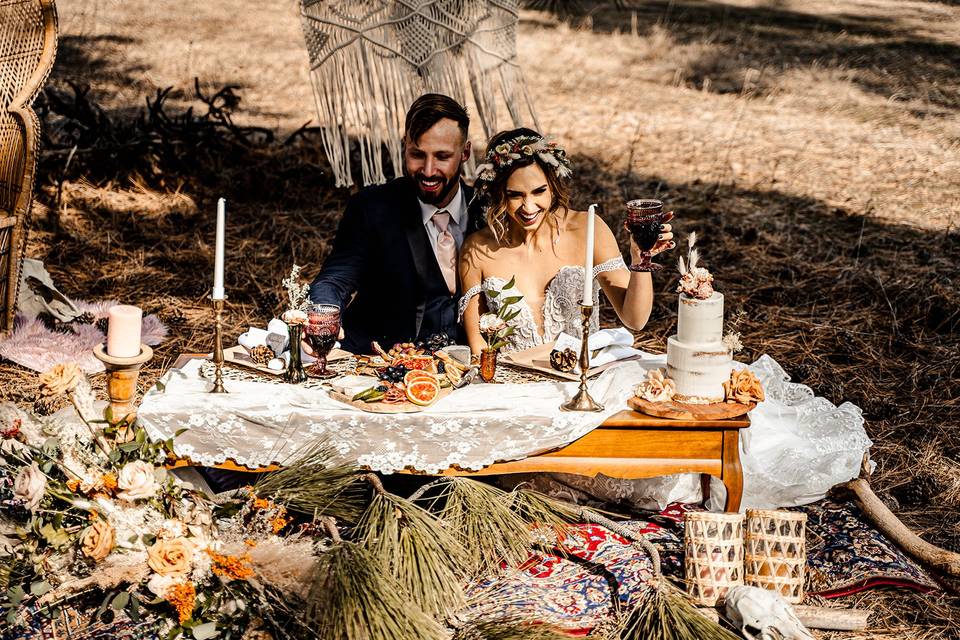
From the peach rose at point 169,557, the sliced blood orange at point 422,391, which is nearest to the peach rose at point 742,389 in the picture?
the sliced blood orange at point 422,391

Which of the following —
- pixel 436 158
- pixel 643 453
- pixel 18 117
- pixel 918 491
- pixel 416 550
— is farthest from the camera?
pixel 18 117

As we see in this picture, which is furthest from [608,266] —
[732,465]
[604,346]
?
[732,465]

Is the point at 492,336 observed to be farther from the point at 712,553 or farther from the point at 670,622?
the point at 670,622

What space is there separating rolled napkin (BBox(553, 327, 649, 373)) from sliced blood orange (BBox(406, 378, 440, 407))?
0.52m

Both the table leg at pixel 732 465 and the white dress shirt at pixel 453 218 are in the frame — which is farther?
the white dress shirt at pixel 453 218

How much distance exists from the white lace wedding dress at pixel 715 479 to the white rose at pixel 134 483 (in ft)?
4.53

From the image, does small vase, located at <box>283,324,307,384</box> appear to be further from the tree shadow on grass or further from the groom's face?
the tree shadow on grass

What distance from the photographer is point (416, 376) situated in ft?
11.1

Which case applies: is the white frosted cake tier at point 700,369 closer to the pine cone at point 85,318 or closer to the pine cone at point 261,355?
the pine cone at point 261,355

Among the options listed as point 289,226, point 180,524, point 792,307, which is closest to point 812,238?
point 792,307

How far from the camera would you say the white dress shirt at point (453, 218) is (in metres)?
4.23

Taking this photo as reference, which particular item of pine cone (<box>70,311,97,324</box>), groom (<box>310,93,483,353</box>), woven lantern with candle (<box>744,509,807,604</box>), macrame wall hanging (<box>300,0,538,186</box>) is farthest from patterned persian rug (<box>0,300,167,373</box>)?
woven lantern with candle (<box>744,509,807,604</box>)

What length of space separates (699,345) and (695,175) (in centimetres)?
500

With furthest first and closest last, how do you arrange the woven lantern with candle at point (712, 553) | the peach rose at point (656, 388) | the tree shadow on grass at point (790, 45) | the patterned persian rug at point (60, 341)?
the tree shadow on grass at point (790, 45) < the patterned persian rug at point (60, 341) < the peach rose at point (656, 388) < the woven lantern with candle at point (712, 553)
